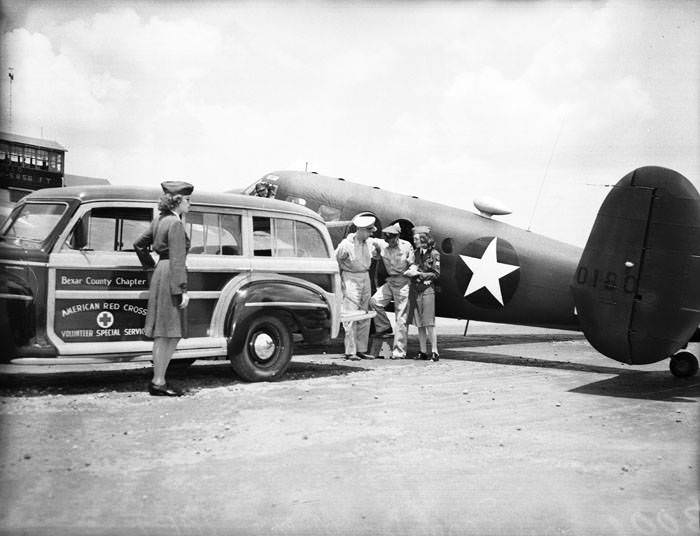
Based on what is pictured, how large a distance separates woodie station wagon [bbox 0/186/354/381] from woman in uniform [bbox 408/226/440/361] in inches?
88.3

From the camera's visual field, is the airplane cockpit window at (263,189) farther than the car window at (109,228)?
Yes

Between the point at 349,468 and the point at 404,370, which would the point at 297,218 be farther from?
the point at 349,468

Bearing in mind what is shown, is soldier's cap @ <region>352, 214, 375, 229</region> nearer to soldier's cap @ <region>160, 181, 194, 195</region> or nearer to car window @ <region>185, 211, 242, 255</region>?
car window @ <region>185, 211, 242, 255</region>

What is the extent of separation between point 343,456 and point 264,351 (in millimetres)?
3042

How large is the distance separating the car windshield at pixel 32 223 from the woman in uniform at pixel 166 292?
91cm

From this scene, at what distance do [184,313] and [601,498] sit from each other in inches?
170

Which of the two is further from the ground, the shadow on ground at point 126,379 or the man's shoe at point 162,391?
the man's shoe at point 162,391

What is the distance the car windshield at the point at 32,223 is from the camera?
6.48 m

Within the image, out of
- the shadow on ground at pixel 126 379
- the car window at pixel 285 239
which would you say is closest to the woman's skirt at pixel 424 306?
the shadow on ground at pixel 126 379

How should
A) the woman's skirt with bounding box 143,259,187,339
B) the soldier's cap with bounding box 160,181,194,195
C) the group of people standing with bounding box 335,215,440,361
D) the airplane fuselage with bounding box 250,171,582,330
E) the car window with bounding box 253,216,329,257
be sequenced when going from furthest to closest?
the airplane fuselage with bounding box 250,171,582,330
the group of people standing with bounding box 335,215,440,361
the car window with bounding box 253,216,329,257
the soldier's cap with bounding box 160,181,194,195
the woman's skirt with bounding box 143,259,187,339

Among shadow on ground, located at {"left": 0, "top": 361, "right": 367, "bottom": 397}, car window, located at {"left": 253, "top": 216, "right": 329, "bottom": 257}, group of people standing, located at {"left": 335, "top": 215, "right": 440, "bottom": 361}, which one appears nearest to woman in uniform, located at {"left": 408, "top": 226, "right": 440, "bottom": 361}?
group of people standing, located at {"left": 335, "top": 215, "right": 440, "bottom": 361}

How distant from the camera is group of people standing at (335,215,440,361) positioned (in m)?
9.89

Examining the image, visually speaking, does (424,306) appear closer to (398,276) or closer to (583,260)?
(398,276)

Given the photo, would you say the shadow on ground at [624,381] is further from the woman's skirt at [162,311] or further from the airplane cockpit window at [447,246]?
the woman's skirt at [162,311]
